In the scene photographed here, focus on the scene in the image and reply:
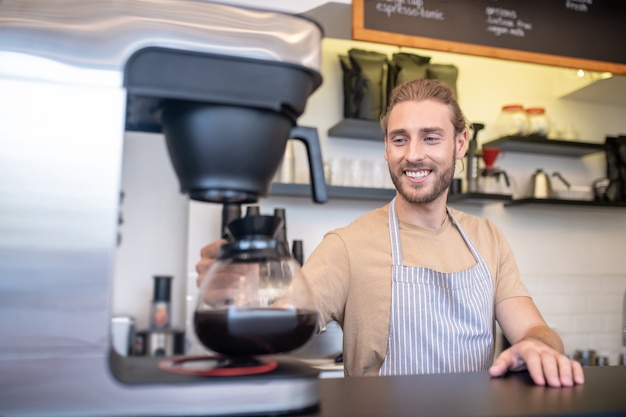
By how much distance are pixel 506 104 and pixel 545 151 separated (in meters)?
0.33

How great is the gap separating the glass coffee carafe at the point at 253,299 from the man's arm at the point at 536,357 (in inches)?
17.3

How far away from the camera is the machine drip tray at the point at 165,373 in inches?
25.6

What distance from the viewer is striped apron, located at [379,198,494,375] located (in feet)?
4.61

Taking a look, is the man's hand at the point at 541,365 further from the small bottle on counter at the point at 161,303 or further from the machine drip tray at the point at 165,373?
the small bottle on counter at the point at 161,303

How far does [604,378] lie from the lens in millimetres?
1023

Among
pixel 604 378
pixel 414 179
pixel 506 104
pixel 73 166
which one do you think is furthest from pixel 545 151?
pixel 73 166

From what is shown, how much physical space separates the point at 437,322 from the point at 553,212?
81.8 inches

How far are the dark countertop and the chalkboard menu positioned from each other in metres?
1.58

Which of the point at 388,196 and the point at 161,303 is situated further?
the point at 388,196

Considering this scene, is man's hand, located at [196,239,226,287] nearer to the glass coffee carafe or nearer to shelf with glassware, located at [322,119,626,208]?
the glass coffee carafe

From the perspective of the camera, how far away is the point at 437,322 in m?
1.43

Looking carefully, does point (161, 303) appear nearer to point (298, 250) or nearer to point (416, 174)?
point (298, 250)

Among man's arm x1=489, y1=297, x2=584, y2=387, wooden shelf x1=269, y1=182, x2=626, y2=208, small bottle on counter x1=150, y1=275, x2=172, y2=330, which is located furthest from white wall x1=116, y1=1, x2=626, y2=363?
man's arm x1=489, y1=297, x2=584, y2=387

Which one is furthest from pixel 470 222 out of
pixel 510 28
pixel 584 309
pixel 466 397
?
pixel 584 309
